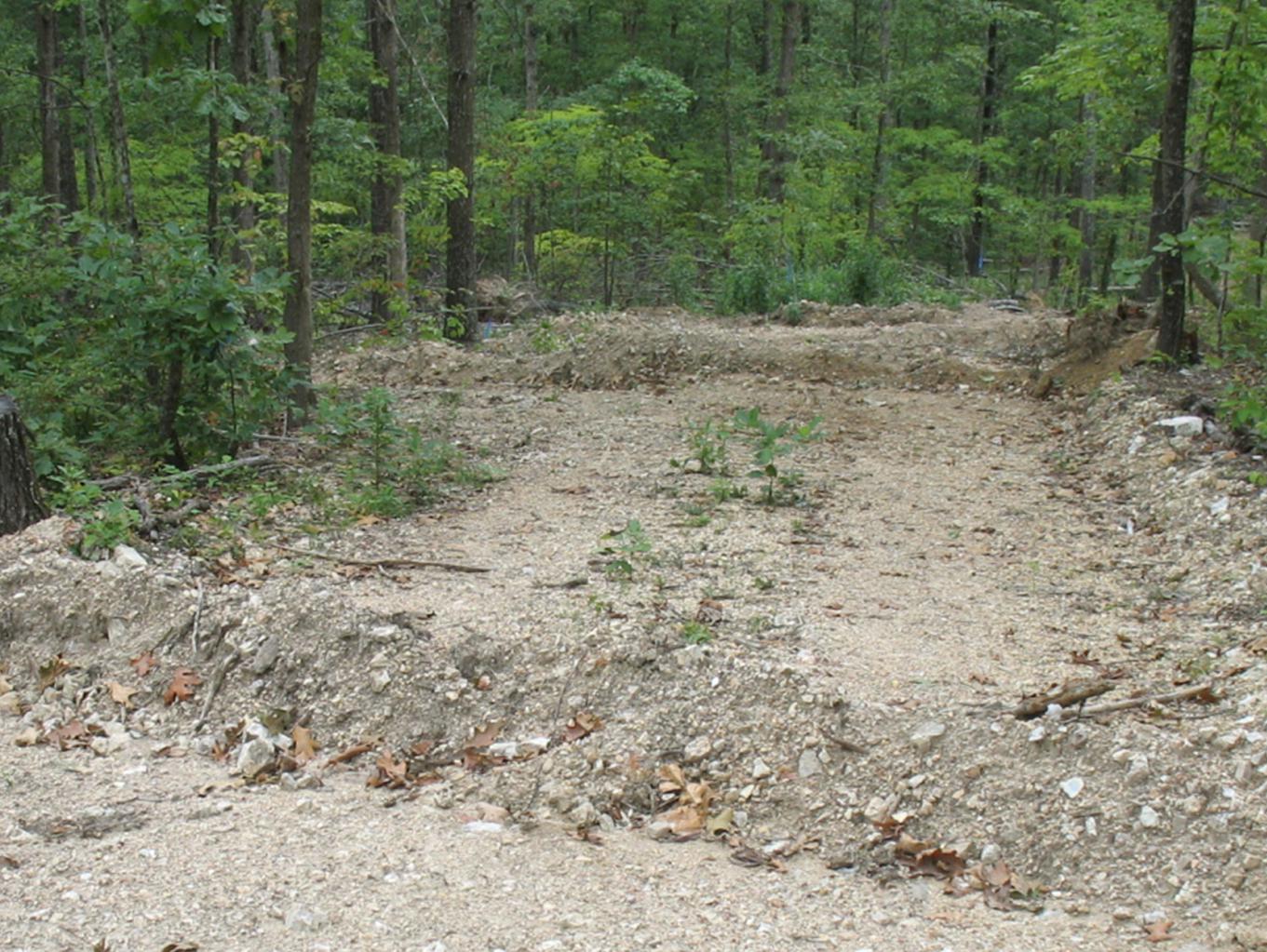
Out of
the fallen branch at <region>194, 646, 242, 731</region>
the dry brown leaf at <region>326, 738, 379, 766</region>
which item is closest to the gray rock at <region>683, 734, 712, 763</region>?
the dry brown leaf at <region>326, 738, 379, 766</region>

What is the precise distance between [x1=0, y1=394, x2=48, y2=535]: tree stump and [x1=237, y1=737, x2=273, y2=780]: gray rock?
2386 mm

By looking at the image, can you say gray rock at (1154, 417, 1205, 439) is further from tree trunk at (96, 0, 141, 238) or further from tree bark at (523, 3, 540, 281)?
tree bark at (523, 3, 540, 281)

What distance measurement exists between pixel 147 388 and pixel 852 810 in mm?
5400

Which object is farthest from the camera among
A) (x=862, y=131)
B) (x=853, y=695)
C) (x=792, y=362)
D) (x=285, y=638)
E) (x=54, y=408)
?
(x=862, y=131)

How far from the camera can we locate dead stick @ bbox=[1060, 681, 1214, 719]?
3719 millimetres

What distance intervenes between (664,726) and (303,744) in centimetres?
126

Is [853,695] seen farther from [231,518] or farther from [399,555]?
[231,518]

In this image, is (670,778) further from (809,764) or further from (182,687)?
(182,687)

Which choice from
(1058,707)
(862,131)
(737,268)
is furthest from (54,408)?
(862,131)

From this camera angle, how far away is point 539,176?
15859 mm

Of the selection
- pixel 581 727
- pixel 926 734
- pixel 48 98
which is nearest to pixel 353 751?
pixel 581 727

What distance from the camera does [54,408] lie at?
7.13 metres

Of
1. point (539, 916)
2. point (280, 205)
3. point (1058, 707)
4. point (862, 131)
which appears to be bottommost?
point (539, 916)

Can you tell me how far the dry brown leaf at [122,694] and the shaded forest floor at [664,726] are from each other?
0.10ft
